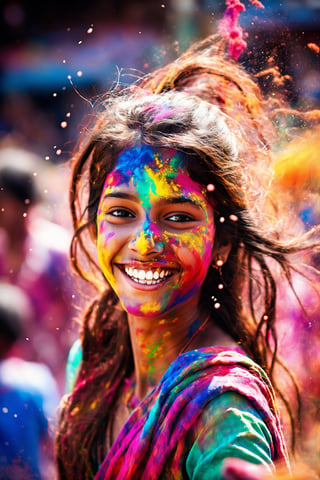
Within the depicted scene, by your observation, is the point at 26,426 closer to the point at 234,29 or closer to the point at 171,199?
the point at 171,199

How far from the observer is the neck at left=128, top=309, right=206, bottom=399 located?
1.38 metres

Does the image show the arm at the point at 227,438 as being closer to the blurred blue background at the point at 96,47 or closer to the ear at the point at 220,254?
the ear at the point at 220,254

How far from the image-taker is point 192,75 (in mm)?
1584

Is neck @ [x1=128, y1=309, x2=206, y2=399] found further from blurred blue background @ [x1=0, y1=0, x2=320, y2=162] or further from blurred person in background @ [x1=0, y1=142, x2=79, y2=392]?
blurred person in background @ [x1=0, y1=142, x2=79, y2=392]

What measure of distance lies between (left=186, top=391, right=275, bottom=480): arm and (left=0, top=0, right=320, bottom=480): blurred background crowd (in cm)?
56

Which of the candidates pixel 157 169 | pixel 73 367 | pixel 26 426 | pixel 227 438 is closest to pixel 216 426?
pixel 227 438

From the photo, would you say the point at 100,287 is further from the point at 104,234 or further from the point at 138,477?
the point at 138,477

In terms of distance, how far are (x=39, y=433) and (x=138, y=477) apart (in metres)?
0.82

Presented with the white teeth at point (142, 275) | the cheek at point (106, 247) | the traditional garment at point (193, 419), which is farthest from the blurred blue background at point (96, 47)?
the traditional garment at point (193, 419)

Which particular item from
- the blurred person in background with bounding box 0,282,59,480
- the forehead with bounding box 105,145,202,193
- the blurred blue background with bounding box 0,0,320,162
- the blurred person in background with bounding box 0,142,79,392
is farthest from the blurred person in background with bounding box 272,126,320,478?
the blurred person in background with bounding box 0,142,79,392

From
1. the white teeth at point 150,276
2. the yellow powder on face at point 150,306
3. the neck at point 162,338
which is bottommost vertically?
the neck at point 162,338

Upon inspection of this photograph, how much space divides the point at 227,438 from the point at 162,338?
0.39m

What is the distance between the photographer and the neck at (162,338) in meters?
1.38

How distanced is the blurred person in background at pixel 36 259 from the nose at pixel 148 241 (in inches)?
42.8
